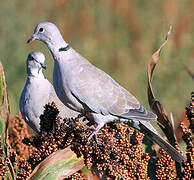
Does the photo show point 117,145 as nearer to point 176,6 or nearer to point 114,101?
point 114,101

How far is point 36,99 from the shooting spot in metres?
3.24

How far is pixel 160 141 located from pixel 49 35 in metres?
0.80

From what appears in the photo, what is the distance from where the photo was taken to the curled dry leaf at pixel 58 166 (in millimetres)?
1903

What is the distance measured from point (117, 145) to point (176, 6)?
199 inches

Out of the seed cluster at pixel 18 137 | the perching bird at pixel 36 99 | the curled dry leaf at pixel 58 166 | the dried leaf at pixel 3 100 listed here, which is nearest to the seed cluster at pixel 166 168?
the curled dry leaf at pixel 58 166

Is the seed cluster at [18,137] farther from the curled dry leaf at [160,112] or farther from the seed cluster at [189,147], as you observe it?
the seed cluster at [189,147]

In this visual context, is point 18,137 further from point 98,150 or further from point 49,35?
point 98,150

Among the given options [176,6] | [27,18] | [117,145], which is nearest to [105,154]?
[117,145]

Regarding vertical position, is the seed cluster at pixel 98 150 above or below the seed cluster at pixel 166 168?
above

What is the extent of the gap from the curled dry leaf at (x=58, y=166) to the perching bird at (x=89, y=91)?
0.39 meters

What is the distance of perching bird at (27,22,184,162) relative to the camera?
239cm

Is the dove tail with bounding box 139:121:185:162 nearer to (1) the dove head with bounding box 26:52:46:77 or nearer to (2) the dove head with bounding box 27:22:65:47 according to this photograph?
(2) the dove head with bounding box 27:22:65:47

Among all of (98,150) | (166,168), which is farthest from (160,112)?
(98,150)

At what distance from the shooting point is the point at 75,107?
2457 mm
